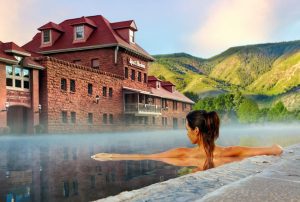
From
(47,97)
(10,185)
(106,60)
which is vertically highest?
(106,60)

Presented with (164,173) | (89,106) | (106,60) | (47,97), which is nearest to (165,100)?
(106,60)

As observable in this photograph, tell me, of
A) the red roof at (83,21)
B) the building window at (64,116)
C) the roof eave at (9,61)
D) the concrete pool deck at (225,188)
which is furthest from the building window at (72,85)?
the concrete pool deck at (225,188)

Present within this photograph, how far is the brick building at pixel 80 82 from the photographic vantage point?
27656mm

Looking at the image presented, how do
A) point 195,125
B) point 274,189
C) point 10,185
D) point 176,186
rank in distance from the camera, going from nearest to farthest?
point 274,189 → point 176,186 → point 195,125 → point 10,185

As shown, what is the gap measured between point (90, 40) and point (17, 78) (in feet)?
44.4

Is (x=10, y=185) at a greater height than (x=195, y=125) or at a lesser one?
lesser

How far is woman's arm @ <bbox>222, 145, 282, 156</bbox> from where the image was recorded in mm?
6727

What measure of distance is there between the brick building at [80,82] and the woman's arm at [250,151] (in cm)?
2072

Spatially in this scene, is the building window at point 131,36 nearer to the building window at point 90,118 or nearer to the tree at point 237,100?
the building window at point 90,118

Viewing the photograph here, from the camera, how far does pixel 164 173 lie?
23.4ft

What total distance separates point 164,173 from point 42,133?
22.4m

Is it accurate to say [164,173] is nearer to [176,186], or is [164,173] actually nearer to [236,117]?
[176,186]

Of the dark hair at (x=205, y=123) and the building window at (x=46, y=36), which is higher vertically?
the building window at (x=46, y=36)

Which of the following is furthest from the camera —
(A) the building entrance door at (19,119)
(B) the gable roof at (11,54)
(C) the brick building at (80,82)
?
(A) the building entrance door at (19,119)
